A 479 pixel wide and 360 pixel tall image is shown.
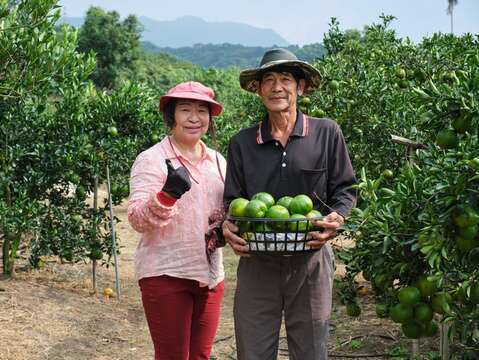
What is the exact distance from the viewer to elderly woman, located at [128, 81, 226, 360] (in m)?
3.60

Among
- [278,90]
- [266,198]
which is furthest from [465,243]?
[278,90]

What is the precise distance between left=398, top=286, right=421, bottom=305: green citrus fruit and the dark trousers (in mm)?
481

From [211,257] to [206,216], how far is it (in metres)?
0.22

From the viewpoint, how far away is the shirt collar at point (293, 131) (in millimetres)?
3404

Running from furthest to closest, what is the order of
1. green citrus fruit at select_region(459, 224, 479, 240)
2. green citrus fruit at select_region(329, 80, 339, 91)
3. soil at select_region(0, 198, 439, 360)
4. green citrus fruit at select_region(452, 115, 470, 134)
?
1. green citrus fruit at select_region(329, 80, 339, 91)
2. soil at select_region(0, 198, 439, 360)
3. green citrus fruit at select_region(452, 115, 470, 134)
4. green citrus fruit at select_region(459, 224, 479, 240)

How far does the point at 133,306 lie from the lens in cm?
794

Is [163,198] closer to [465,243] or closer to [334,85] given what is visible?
[465,243]

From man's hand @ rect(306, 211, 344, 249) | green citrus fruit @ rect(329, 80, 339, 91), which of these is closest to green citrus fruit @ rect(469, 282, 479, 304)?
man's hand @ rect(306, 211, 344, 249)

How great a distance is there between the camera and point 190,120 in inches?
147

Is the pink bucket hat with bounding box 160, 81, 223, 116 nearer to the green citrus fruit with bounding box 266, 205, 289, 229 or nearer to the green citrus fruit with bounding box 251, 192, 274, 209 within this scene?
the green citrus fruit with bounding box 251, 192, 274, 209

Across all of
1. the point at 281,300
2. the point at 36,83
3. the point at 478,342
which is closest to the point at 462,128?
the point at 478,342

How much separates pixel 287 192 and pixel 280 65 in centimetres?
61

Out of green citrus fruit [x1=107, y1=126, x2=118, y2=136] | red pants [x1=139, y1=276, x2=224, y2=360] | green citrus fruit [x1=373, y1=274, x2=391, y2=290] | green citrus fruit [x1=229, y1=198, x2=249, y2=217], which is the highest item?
green citrus fruit [x1=107, y1=126, x2=118, y2=136]

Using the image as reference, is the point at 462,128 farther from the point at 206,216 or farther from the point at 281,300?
the point at 206,216
